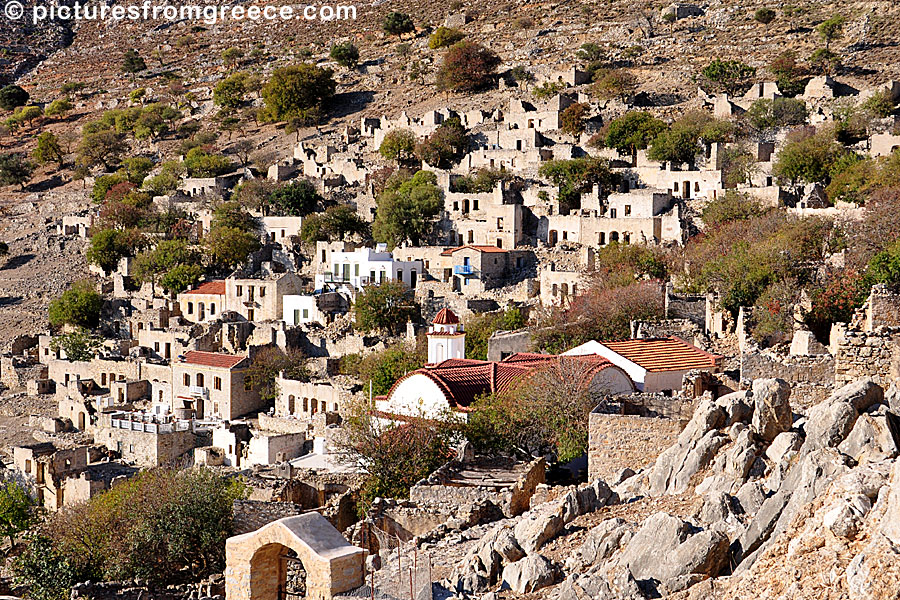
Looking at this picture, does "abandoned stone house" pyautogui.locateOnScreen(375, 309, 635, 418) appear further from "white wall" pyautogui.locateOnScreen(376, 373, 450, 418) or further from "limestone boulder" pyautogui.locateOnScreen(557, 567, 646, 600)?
"limestone boulder" pyautogui.locateOnScreen(557, 567, 646, 600)

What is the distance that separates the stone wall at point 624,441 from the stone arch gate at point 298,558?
4.59 m

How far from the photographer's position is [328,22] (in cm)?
9512

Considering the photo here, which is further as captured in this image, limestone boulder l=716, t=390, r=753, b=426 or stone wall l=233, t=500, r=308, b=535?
stone wall l=233, t=500, r=308, b=535

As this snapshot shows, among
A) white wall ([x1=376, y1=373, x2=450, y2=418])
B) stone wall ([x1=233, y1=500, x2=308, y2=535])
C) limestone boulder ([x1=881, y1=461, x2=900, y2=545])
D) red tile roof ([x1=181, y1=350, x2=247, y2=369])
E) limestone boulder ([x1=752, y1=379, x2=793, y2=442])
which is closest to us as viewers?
limestone boulder ([x1=881, y1=461, x2=900, y2=545])

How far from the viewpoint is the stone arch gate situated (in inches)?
357

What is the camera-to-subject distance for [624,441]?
13.6m

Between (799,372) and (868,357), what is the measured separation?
4.78 feet

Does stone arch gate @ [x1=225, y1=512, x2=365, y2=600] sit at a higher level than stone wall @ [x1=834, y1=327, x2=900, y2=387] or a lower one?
lower

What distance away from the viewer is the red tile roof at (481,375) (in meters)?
20.8

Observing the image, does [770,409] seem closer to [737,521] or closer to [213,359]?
[737,521]

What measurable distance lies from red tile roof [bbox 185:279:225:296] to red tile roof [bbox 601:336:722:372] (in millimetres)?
20156

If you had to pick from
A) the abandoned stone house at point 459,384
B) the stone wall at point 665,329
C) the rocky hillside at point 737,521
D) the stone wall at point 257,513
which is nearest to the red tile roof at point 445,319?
the stone wall at point 665,329

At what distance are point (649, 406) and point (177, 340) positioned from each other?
23.5 metres

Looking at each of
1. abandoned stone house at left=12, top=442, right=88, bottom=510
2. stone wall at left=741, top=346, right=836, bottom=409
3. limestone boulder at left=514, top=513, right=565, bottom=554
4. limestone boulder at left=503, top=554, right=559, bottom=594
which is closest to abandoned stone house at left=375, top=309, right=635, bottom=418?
stone wall at left=741, top=346, right=836, bottom=409
